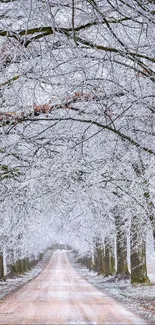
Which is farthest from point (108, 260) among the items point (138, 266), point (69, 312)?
point (69, 312)

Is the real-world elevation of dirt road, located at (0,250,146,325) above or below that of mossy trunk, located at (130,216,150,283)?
below

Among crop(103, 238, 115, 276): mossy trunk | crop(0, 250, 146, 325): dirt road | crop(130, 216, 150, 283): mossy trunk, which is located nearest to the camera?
crop(0, 250, 146, 325): dirt road

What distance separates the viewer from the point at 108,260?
40000 mm

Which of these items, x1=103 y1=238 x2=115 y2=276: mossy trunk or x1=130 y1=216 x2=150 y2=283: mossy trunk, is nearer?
x1=130 y1=216 x2=150 y2=283: mossy trunk

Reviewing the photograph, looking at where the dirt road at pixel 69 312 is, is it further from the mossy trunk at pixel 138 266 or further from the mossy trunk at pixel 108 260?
the mossy trunk at pixel 108 260

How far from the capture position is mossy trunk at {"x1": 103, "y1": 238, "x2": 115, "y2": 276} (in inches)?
1535

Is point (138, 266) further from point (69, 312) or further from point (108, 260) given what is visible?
point (108, 260)

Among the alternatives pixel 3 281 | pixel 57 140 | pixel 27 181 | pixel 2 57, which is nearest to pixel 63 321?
pixel 27 181

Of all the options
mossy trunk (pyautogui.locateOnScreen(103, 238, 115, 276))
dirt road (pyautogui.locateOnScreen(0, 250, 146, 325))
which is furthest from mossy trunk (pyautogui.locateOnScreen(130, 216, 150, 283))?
mossy trunk (pyautogui.locateOnScreen(103, 238, 115, 276))

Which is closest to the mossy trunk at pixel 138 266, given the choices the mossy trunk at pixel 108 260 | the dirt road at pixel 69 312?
the dirt road at pixel 69 312

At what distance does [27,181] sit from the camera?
15.6m

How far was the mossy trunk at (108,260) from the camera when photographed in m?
39.0

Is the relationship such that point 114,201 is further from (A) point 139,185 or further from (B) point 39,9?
(B) point 39,9

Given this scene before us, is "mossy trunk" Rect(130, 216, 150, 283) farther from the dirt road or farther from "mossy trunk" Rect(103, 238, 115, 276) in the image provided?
"mossy trunk" Rect(103, 238, 115, 276)
